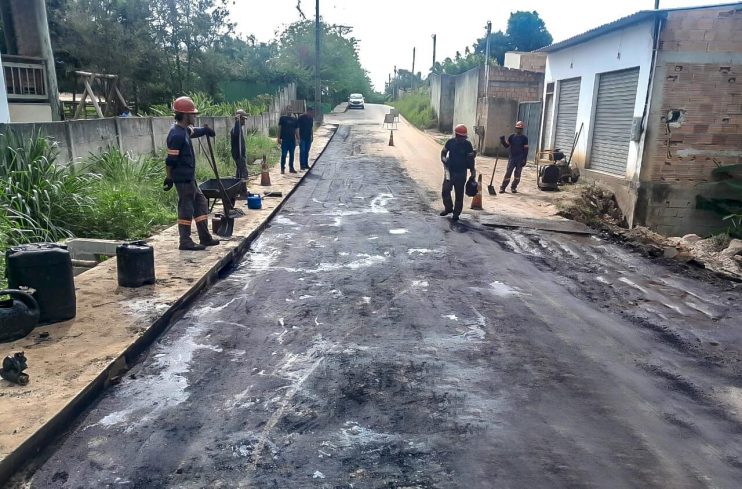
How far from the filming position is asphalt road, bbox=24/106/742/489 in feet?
10.7

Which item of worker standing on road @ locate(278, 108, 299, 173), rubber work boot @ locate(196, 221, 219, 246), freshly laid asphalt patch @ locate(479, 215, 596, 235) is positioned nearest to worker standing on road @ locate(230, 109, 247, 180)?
worker standing on road @ locate(278, 108, 299, 173)

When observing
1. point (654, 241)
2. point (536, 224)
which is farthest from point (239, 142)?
point (654, 241)

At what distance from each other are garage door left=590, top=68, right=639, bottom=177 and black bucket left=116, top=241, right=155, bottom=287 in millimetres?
11007

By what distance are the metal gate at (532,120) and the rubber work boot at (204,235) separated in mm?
15243

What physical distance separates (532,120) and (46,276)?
18955mm

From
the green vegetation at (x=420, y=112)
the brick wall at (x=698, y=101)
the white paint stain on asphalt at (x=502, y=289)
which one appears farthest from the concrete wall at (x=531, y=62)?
the white paint stain on asphalt at (x=502, y=289)

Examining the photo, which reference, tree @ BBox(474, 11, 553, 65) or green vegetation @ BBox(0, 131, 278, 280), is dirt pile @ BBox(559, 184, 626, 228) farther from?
tree @ BBox(474, 11, 553, 65)

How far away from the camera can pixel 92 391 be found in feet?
13.1

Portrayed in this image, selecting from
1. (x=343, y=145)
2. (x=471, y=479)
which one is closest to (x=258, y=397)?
(x=471, y=479)

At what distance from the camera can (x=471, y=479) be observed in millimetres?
3148

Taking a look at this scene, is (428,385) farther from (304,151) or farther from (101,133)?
(304,151)

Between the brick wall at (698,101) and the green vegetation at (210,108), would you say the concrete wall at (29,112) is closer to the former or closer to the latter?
the green vegetation at (210,108)

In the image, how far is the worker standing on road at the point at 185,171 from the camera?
7.35 m

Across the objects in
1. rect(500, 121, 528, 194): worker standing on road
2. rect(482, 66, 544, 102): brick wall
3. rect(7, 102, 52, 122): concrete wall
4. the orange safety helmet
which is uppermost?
rect(482, 66, 544, 102): brick wall
